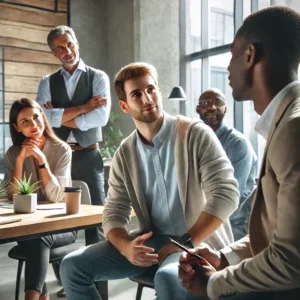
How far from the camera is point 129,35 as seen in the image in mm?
6711

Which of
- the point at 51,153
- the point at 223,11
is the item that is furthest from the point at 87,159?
the point at 223,11

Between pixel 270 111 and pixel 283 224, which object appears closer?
pixel 283 224

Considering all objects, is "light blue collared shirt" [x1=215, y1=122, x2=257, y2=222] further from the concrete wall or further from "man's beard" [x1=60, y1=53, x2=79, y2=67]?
the concrete wall

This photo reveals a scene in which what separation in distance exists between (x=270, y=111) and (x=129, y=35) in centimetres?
575

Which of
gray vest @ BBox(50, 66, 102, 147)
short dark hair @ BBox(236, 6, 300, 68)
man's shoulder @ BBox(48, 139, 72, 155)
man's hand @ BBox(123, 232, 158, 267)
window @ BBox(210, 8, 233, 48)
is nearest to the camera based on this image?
short dark hair @ BBox(236, 6, 300, 68)

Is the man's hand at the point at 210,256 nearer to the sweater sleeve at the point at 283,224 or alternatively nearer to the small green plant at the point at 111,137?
the sweater sleeve at the point at 283,224

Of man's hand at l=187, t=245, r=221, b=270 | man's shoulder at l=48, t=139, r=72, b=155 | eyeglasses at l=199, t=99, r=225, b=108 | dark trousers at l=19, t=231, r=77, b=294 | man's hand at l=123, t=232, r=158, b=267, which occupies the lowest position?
dark trousers at l=19, t=231, r=77, b=294

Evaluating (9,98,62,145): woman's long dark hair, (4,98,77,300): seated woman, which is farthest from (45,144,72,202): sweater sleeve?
(9,98,62,145): woman's long dark hair

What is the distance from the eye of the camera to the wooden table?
1.76m

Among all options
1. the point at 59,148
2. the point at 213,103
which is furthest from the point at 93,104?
the point at 213,103

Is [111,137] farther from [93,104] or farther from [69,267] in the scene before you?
[69,267]

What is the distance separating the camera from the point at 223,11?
651 centimetres

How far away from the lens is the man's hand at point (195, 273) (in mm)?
1290

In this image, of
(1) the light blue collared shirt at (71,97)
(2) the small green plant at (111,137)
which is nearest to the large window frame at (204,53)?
(2) the small green plant at (111,137)
